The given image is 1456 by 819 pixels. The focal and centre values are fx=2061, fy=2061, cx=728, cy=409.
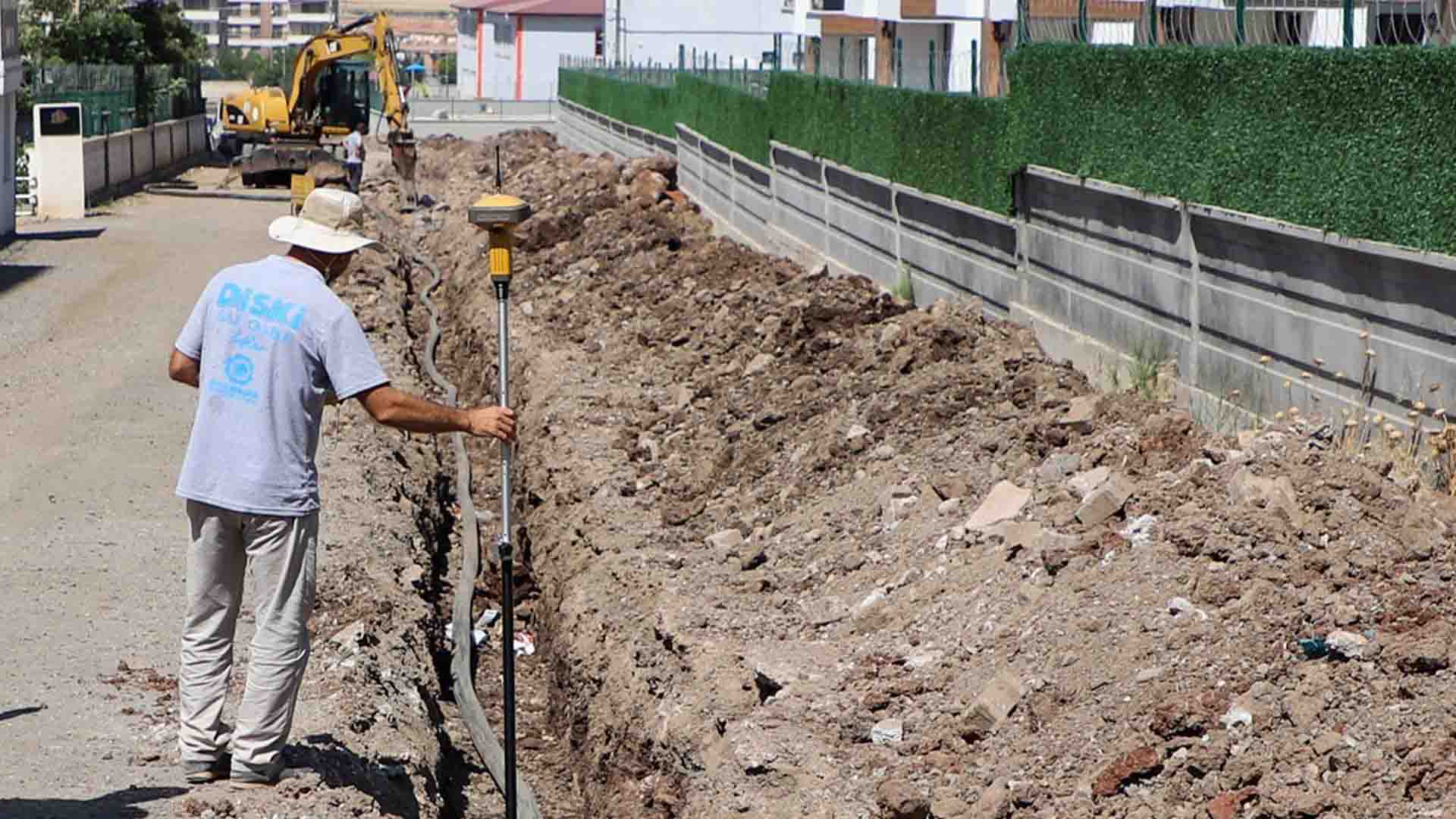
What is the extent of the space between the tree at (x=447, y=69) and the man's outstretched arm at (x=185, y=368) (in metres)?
139

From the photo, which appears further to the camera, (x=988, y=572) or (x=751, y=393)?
(x=751, y=393)

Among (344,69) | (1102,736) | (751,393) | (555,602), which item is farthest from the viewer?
(344,69)

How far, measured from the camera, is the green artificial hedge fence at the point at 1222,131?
9.98 m

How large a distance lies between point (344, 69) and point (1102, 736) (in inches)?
1546

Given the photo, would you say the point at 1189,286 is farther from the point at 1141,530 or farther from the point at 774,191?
the point at 774,191

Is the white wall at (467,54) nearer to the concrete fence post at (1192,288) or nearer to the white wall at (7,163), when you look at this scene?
the white wall at (7,163)

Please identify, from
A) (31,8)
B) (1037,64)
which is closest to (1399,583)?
(1037,64)

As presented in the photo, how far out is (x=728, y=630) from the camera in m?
10.5

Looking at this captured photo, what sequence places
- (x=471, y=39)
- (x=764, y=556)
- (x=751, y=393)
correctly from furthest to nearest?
(x=471, y=39) < (x=751, y=393) < (x=764, y=556)

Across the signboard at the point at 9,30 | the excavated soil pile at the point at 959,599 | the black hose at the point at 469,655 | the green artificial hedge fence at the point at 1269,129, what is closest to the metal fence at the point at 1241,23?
the green artificial hedge fence at the point at 1269,129

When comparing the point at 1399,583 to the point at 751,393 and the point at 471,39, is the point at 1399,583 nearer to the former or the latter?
the point at 751,393

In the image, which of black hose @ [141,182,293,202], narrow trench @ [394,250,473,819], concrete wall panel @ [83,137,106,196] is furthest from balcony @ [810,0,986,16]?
narrow trench @ [394,250,473,819]

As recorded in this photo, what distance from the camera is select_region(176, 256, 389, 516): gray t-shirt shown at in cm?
712

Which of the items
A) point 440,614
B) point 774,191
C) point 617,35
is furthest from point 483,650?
point 617,35
